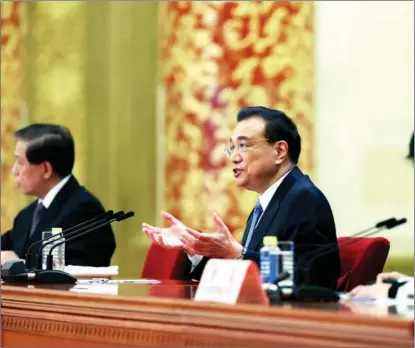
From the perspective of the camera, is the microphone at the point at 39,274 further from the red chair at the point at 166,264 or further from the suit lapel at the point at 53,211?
the suit lapel at the point at 53,211

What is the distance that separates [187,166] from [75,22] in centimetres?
121

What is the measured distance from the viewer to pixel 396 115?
5316 millimetres

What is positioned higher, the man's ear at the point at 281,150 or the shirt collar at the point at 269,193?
the man's ear at the point at 281,150

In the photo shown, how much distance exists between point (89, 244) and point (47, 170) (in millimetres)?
582

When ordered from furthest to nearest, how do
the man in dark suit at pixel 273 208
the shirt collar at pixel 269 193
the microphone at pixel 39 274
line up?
the shirt collar at pixel 269 193
the microphone at pixel 39 274
the man in dark suit at pixel 273 208

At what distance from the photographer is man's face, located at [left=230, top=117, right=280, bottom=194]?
146 inches

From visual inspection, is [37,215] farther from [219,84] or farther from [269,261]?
[269,261]

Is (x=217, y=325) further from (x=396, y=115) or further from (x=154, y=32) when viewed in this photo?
(x=154, y=32)

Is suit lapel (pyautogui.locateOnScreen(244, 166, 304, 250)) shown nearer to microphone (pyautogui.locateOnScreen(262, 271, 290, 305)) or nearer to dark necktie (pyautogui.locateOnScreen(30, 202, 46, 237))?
microphone (pyautogui.locateOnScreen(262, 271, 290, 305))

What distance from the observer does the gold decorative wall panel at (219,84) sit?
572 centimetres

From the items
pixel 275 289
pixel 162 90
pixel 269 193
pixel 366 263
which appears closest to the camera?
pixel 275 289

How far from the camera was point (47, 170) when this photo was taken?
16.3 ft

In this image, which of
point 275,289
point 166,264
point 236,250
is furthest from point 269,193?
point 275,289

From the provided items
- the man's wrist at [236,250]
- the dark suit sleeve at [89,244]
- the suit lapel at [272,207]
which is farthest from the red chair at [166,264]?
the man's wrist at [236,250]
